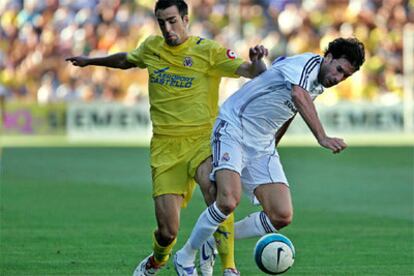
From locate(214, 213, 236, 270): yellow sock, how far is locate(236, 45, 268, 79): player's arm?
3.62ft

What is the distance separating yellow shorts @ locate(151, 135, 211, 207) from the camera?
8.93 m

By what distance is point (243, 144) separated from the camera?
8859mm

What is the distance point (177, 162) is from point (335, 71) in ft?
4.73

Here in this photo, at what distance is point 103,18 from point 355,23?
272 inches

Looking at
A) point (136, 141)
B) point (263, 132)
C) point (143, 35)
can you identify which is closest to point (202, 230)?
point (263, 132)

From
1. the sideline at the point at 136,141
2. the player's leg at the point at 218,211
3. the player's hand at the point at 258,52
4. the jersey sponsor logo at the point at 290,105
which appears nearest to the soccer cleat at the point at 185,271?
the player's leg at the point at 218,211

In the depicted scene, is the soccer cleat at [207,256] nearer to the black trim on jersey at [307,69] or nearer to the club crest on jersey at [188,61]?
the club crest on jersey at [188,61]

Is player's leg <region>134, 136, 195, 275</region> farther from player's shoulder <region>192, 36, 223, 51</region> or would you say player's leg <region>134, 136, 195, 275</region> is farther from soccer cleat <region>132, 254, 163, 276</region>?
player's shoulder <region>192, 36, 223, 51</region>

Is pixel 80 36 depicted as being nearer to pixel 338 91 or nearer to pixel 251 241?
pixel 338 91

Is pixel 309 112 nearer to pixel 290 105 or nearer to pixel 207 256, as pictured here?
pixel 290 105

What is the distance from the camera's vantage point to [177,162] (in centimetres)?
897

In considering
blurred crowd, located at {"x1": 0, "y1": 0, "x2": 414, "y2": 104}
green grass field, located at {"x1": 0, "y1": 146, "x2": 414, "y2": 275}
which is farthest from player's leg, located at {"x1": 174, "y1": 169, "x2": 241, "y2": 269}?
blurred crowd, located at {"x1": 0, "y1": 0, "x2": 414, "y2": 104}

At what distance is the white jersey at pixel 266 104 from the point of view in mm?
8562

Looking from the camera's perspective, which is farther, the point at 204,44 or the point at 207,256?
the point at 204,44
